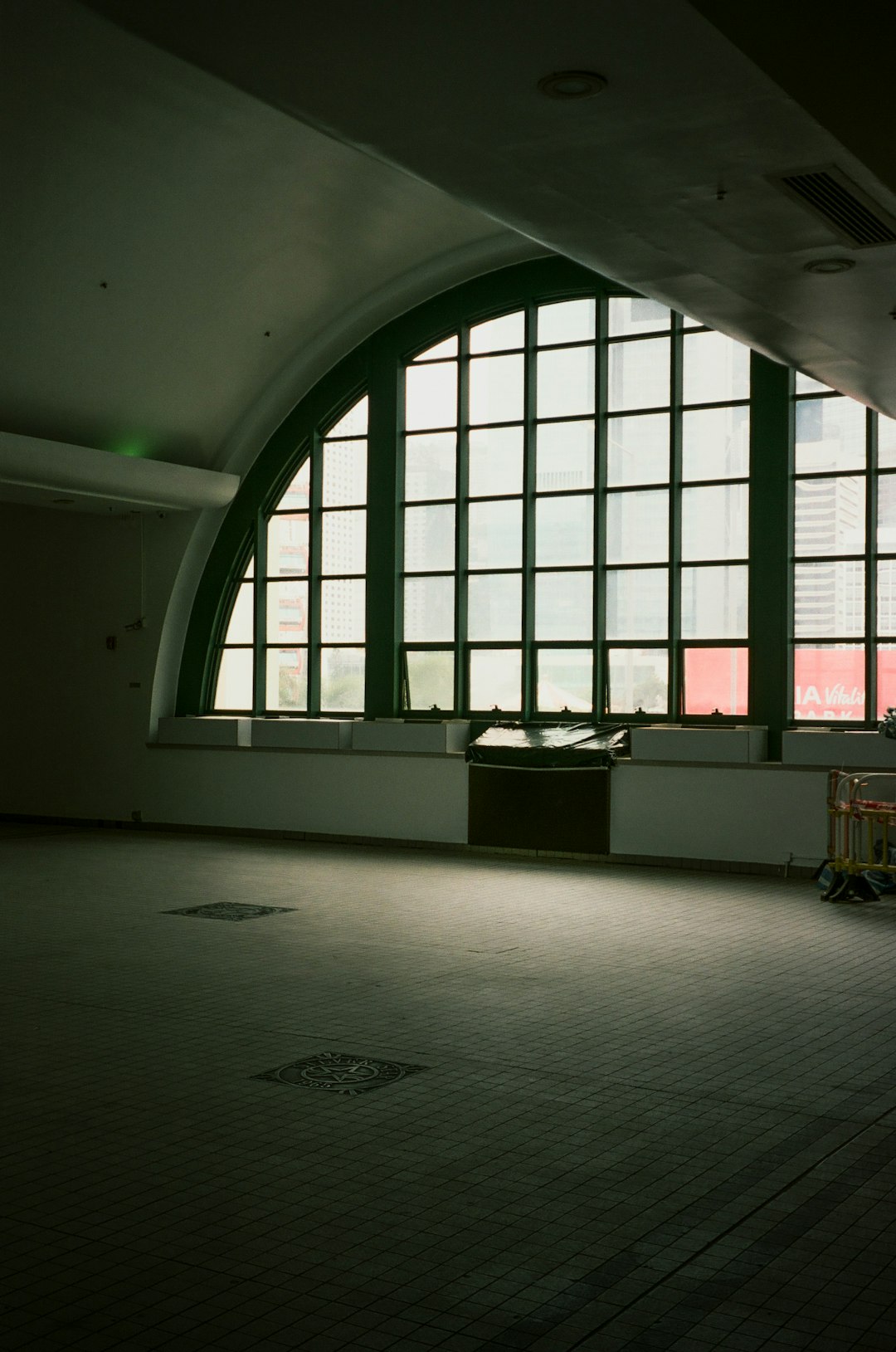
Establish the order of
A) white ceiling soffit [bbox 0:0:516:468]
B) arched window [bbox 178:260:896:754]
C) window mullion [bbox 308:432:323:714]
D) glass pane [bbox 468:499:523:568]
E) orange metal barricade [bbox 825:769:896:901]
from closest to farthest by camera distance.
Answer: white ceiling soffit [bbox 0:0:516:468]
orange metal barricade [bbox 825:769:896:901]
arched window [bbox 178:260:896:754]
glass pane [bbox 468:499:523:568]
window mullion [bbox 308:432:323:714]

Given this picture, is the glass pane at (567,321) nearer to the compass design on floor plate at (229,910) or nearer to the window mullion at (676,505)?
the window mullion at (676,505)

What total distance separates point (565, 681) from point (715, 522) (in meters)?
2.26

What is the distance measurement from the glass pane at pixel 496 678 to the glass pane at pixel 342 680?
1.44 metres

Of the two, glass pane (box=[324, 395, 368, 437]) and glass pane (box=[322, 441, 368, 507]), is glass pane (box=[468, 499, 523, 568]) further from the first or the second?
glass pane (box=[324, 395, 368, 437])

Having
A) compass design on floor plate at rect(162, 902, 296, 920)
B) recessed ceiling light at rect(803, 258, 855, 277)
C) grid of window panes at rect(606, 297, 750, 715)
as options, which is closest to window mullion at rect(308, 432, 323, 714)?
grid of window panes at rect(606, 297, 750, 715)

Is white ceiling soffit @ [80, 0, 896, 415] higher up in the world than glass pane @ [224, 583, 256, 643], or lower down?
higher up

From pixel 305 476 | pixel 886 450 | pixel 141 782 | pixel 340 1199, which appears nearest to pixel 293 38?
pixel 340 1199

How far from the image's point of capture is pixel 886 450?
12.9 meters

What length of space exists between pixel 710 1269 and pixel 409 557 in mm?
11914

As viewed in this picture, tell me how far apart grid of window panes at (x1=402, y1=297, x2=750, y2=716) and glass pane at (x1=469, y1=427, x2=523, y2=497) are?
2 centimetres

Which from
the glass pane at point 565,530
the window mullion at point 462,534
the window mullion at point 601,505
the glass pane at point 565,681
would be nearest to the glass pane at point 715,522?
the window mullion at point 601,505

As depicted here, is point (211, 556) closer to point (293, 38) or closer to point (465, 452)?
point (465, 452)

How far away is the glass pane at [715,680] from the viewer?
44.8ft

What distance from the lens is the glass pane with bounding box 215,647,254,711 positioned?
16641mm
